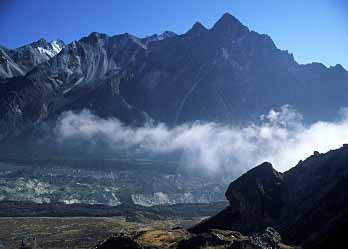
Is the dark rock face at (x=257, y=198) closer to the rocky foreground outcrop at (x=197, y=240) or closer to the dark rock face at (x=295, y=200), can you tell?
the dark rock face at (x=295, y=200)

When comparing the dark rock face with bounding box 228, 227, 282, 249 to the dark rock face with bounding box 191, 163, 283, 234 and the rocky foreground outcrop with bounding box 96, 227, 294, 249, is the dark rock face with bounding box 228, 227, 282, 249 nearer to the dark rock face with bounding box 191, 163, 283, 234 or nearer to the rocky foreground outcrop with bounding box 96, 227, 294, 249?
the rocky foreground outcrop with bounding box 96, 227, 294, 249

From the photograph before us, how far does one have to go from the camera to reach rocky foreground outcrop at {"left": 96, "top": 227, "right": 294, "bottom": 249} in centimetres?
7950

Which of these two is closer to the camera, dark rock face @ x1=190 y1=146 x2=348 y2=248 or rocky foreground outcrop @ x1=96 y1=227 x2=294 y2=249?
rocky foreground outcrop @ x1=96 y1=227 x2=294 y2=249

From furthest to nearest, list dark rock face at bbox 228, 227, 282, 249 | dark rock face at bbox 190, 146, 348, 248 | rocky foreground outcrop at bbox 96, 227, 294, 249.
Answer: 1. dark rock face at bbox 190, 146, 348, 248
2. rocky foreground outcrop at bbox 96, 227, 294, 249
3. dark rock face at bbox 228, 227, 282, 249

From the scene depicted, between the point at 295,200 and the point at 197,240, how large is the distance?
3774 centimetres

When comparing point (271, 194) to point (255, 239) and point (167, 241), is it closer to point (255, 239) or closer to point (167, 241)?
point (167, 241)

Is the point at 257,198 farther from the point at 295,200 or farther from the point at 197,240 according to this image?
the point at 197,240

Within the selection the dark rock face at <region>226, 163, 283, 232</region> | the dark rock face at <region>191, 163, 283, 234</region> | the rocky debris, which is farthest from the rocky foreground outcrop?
the dark rock face at <region>191, 163, 283, 234</region>

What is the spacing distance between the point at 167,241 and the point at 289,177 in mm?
40882

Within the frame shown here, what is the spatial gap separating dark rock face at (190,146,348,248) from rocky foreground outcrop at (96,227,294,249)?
42.0ft

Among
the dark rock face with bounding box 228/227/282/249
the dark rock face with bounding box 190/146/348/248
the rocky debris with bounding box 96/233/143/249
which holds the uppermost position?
→ the dark rock face with bounding box 190/146/348/248

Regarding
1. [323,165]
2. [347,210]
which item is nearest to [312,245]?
[347,210]

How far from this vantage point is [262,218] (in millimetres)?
120625

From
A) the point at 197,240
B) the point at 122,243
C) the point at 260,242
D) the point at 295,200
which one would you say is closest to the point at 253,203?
the point at 295,200
